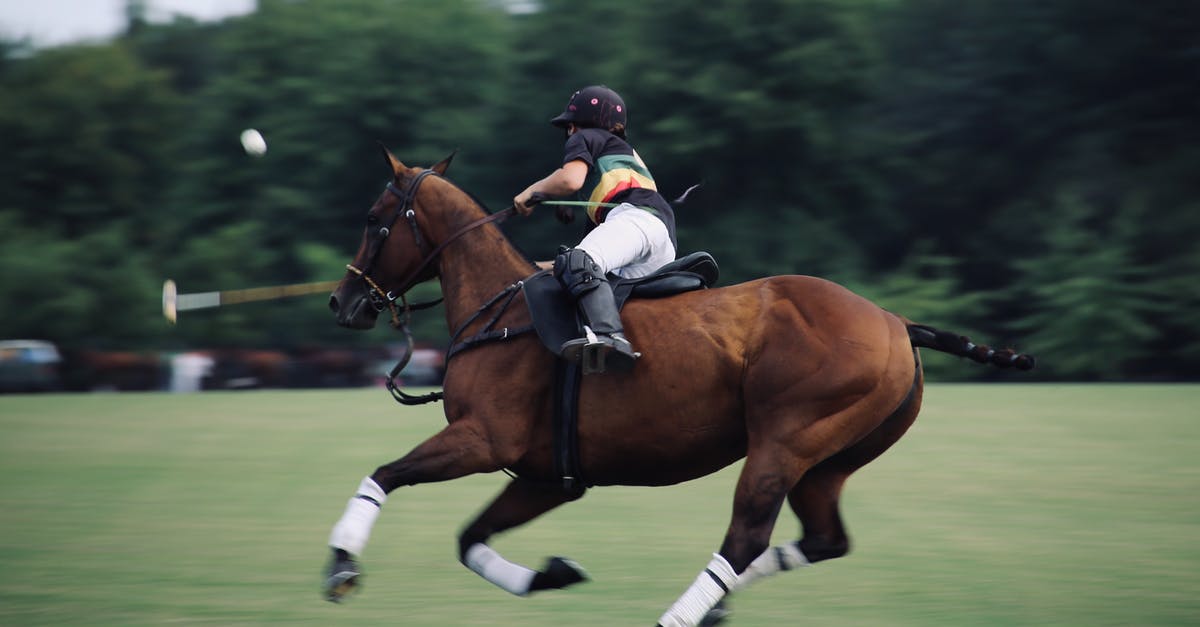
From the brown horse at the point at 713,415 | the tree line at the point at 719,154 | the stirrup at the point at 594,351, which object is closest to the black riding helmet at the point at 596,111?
the brown horse at the point at 713,415

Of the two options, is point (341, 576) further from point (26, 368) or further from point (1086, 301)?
point (1086, 301)

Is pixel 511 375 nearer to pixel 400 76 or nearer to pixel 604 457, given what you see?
pixel 604 457

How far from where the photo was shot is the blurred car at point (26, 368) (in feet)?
99.5

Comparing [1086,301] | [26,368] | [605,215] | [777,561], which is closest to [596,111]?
[605,215]

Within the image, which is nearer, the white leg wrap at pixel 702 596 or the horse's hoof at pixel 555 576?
the white leg wrap at pixel 702 596

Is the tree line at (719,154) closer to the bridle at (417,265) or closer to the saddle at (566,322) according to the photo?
the bridle at (417,265)

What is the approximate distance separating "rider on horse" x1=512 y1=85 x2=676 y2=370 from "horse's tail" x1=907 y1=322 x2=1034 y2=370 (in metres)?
1.30

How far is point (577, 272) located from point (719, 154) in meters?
32.8

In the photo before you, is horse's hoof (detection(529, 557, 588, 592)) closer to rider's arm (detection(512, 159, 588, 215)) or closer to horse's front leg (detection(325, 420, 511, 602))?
horse's front leg (detection(325, 420, 511, 602))

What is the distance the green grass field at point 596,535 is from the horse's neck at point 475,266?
162cm

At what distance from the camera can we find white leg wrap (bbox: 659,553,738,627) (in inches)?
256

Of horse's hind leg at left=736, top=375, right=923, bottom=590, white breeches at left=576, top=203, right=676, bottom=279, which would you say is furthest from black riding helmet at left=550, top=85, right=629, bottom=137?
horse's hind leg at left=736, top=375, right=923, bottom=590

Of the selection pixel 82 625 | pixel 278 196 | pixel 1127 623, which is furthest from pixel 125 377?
pixel 1127 623

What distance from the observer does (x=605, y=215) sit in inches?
292
